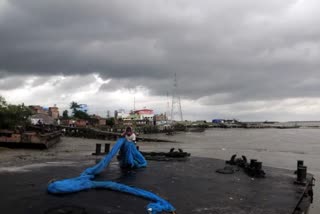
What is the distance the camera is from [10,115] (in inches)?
1191

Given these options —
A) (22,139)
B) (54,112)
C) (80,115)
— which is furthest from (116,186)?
(54,112)

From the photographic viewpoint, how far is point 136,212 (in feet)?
18.7

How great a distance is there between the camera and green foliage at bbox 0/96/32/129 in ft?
97.5

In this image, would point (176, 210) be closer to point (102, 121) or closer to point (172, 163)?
point (172, 163)

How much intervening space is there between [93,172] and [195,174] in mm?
3310

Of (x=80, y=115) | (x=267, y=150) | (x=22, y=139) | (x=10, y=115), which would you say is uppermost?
(x=80, y=115)

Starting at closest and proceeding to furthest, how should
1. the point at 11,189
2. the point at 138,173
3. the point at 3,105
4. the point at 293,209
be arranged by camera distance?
the point at 293,209 < the point at 11,189 < the point at 138,173 < the point at 3,105

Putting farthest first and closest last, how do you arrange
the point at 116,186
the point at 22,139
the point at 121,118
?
1. the point at 121,118
2. the point at 22,139
3. the point at 116,186

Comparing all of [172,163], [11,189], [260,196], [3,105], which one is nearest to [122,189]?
[11,189]

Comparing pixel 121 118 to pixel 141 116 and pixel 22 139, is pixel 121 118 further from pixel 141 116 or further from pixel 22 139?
pixel 22 139

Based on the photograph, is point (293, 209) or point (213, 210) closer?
point (213, 210)

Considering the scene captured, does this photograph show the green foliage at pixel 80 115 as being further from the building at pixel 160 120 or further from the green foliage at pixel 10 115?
→ the green foliage at pixel 10 115

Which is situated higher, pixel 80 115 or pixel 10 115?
pixel 80 115

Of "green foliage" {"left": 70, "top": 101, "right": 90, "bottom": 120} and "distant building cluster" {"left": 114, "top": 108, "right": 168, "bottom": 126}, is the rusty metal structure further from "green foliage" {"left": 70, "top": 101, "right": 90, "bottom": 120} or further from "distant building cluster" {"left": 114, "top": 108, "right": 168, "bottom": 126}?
"distant building cluster" {"left": 114, "top": 108, "right": 168, "bottom": 126}
